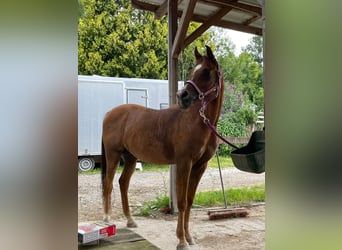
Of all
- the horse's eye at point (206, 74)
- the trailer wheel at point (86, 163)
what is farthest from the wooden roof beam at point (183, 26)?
the trailer wheel at point (86, 163)

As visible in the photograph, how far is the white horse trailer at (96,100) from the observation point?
20.1 ft

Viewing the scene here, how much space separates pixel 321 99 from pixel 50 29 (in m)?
0.49

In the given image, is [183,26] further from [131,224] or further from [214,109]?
[131,224]

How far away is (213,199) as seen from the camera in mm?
4094

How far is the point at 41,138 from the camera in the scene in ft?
1.91

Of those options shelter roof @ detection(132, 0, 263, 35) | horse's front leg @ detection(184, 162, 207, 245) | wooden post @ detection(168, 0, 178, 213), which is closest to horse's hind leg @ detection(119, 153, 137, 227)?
wooden post @ detection(168, 0, 178, 213)

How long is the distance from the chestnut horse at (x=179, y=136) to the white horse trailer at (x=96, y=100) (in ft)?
10.4

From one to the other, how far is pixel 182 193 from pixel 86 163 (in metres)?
4.29

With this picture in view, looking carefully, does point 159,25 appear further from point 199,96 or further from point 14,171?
point 14,171

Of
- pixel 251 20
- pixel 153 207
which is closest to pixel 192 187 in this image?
pixel 153 207

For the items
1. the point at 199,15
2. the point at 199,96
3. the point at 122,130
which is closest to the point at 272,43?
the point at 199,96

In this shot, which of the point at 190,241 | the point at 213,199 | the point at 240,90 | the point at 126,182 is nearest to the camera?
the point at 190,241

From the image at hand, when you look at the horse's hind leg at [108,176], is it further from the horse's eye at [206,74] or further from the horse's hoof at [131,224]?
the horse's eye at [206,74]

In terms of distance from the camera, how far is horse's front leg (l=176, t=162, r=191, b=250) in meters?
2.39
